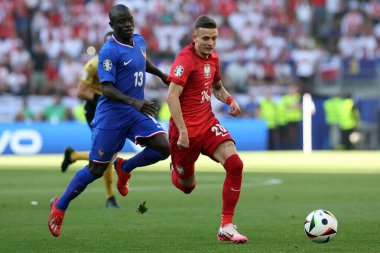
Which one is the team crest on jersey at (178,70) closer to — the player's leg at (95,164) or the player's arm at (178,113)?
the player's arm at (178,113)

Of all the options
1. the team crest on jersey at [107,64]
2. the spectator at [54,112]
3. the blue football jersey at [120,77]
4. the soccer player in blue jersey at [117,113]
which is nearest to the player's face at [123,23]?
the soccer player in blue jersey at [117,113]

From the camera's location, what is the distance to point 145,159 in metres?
10.2

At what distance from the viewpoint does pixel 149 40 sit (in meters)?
34.2

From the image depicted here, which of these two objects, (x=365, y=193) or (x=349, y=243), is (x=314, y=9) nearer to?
(x=365, y=193)

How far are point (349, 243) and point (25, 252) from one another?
9.44 feet

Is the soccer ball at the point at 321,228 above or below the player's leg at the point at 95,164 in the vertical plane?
below

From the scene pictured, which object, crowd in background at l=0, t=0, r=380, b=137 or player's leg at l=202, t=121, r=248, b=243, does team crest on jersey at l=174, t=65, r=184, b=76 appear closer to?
player's leg at l=202, t=121, r=248, b=243

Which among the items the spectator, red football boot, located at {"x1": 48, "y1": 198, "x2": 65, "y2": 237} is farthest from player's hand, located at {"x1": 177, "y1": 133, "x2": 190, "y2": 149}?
the spectator

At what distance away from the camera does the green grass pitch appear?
8.92m

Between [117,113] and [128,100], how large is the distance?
1.38ft

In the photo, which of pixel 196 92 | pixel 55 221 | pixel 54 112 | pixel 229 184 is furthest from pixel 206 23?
pixel 54 112

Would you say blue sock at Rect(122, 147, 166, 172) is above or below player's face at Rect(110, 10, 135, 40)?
below

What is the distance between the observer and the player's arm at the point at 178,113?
9070 millimetres

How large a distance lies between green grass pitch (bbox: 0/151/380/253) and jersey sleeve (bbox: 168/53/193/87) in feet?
4.92
